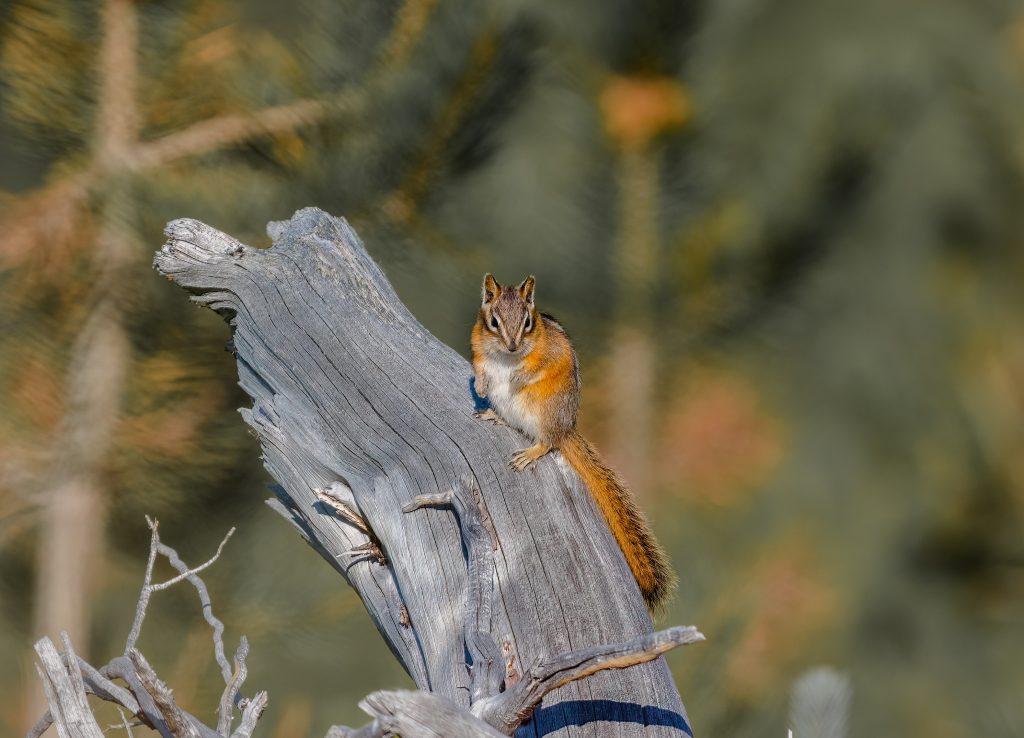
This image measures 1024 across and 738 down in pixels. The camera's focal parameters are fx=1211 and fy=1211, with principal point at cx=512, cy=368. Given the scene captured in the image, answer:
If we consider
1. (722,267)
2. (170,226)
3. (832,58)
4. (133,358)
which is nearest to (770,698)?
(722,267)

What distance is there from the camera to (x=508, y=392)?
2.60 m

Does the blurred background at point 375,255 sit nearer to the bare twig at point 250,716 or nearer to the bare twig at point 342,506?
the bare twig at point 342,506

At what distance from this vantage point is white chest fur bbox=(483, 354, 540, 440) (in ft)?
8.37

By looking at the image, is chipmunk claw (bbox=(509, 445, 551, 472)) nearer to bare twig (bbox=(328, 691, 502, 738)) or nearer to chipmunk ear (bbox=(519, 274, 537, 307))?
chipmunk ear (bbox=(519, 274, 537, 307))

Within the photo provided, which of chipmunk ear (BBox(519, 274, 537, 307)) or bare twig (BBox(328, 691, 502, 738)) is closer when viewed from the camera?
bare twig (BBox(328, 691, 502, 738))

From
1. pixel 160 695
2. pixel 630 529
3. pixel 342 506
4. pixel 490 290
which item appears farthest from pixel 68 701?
pixel 490 290

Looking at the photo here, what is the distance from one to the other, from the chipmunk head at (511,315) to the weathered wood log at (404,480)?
14 cm

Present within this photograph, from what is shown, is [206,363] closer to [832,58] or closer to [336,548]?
[336,548]

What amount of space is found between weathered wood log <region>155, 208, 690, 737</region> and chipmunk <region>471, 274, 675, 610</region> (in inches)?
2.4

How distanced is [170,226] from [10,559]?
7.09 feet

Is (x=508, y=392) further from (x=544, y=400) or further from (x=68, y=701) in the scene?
(x=68, y=701)

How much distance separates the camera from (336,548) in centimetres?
245

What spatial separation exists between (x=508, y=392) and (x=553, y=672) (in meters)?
1.02

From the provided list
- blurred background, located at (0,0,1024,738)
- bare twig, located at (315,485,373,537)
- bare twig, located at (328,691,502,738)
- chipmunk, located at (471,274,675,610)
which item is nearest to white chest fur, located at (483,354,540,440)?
chipmunk, located at (471,274,675,610)
